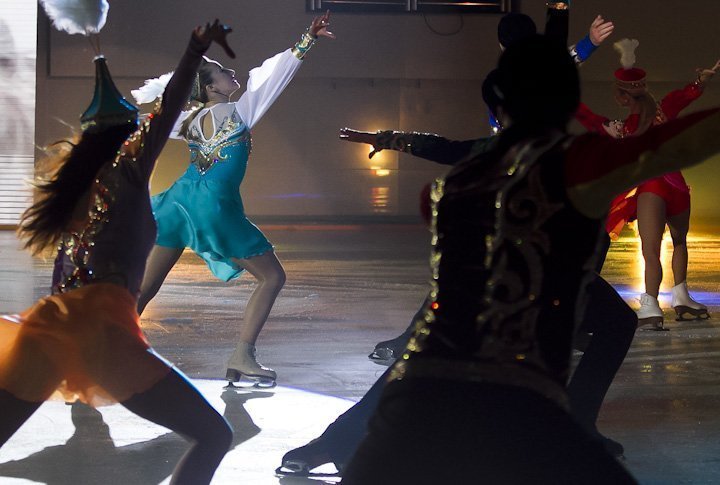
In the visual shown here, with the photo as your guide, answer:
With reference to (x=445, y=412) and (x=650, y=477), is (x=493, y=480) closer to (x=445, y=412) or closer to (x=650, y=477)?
(x=445, y=412)

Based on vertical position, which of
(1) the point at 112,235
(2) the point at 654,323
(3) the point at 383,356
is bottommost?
(2) the point at 654,323

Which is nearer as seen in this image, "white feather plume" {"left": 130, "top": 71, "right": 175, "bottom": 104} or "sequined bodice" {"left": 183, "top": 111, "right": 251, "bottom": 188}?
"sequined bodice" {"left": 183, "top": 111, "right": 251, "bottom": 188}

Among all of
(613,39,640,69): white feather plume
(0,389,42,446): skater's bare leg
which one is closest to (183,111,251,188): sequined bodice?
(0,389,42,446): skater's bare leg

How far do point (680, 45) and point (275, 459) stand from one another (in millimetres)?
19525

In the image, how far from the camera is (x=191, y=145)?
6484 mm

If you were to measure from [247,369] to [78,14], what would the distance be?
293 cm

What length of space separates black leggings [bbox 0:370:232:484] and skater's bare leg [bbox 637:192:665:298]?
Answer: 6.01 metres

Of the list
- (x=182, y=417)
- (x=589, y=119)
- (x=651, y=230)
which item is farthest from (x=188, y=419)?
(x=651, y=230)

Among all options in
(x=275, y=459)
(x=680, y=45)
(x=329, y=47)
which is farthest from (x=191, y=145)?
(x=680, y=45)

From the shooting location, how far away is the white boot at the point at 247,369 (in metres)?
6.48

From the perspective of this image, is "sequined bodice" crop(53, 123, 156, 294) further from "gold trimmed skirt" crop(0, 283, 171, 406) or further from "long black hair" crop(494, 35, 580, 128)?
"long black hair" crop(494, 35, 580, 128)

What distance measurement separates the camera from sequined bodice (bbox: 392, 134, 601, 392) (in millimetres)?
2340

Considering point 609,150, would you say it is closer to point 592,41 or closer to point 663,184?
point 592,41

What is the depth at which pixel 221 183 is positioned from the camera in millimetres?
6445
